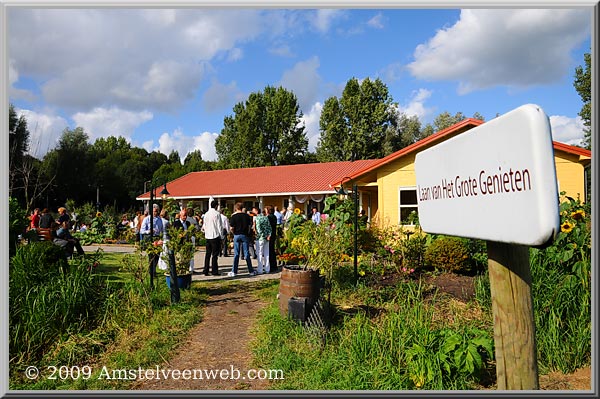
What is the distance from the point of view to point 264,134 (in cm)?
4472

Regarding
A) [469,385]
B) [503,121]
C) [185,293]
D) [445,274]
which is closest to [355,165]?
[445,274]

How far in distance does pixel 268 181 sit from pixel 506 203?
28.0 meters

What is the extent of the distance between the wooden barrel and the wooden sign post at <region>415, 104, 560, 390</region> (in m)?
3.74

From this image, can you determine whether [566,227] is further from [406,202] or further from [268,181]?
[268,181]

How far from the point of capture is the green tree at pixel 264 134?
43.7 meters

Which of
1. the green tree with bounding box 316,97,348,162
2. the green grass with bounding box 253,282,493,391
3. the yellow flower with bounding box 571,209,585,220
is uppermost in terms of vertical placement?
the green tree with bounding box 316,97,348,162

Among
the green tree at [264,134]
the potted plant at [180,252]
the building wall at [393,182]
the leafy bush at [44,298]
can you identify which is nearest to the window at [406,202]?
the building wall at [393,182]

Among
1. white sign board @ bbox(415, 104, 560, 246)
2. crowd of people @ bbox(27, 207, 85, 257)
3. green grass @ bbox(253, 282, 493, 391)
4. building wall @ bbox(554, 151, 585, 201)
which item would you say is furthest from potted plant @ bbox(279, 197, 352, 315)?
building wall @ bbox(554, 151, 585, 201)

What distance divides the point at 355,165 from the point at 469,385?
84.6ft

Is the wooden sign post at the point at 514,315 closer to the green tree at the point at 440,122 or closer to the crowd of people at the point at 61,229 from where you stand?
the crowd of people at the point at 61,229

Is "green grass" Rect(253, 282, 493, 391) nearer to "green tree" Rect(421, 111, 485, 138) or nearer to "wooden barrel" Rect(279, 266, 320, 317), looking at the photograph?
"wooden barrel" Rect(279, 266, 320, 317)

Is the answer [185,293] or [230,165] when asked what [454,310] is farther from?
[230,165]

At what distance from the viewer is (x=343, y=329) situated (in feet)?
16.7

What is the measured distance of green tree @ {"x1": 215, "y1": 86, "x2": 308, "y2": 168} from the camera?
43688 mm
